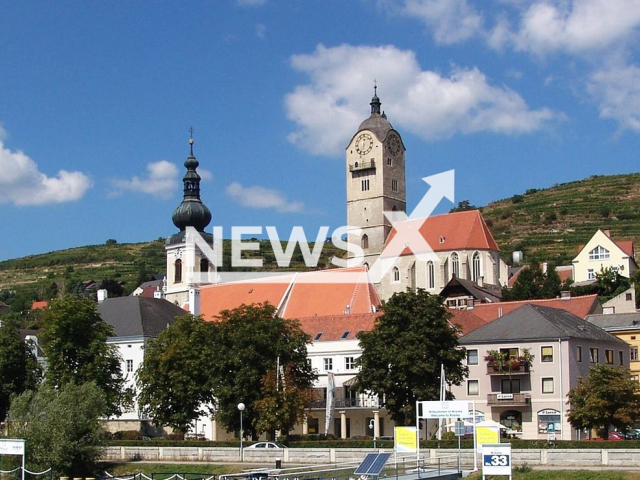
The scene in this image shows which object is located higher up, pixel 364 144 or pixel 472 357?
pixel 364 144

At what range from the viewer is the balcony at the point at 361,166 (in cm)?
14062

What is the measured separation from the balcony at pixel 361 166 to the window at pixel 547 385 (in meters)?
80.1

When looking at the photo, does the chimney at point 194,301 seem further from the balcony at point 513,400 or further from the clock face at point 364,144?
the clock face at point 364,144

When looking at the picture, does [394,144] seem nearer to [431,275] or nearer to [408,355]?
[431,275]

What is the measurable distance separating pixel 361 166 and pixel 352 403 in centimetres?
7432

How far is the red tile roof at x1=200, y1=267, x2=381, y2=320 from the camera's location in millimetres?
92688

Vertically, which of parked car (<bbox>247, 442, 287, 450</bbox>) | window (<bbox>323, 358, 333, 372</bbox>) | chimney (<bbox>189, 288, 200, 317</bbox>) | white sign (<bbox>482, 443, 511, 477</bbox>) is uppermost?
chimney (<bbox>189, 288, 200, 317</bbox>)

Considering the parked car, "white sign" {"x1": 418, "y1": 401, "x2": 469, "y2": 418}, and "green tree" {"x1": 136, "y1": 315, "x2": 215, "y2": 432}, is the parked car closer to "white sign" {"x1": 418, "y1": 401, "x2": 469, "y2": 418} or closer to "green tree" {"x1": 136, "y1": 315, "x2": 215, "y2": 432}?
"green tree" {"x1": 136, "y1": 315, "x2": 215, "y2": 432}

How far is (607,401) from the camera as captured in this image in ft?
179

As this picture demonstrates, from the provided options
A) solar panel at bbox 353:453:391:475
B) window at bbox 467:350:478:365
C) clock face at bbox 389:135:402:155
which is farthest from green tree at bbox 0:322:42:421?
clock face at bbox 389:135:402:155

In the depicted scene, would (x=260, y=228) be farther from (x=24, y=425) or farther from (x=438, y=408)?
(x=438, y=408)

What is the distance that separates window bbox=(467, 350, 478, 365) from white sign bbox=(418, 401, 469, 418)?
87.5 feet

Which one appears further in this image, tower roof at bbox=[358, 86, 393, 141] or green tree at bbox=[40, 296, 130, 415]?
tower roof at bbox=[358, 86, 393, 141]

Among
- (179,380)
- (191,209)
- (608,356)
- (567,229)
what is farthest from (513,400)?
(567,229)
